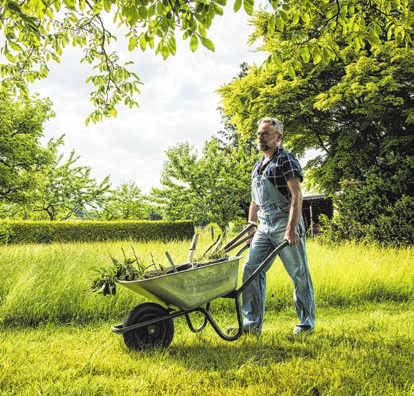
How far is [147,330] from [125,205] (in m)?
22.0

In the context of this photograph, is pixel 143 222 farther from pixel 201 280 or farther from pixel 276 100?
pixel 201 280

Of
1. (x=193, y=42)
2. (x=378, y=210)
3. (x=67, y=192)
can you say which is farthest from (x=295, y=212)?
(x=67, y=192)

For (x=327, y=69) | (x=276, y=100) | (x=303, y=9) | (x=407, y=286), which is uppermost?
(x=327, y=69)

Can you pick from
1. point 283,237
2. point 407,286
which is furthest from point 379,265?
point 283,237

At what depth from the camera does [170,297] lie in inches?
106

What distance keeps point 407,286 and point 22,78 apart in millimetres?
6327

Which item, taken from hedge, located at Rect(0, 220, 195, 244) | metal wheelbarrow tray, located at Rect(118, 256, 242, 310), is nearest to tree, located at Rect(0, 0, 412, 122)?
metal wheelbarrow tray, located at Rect(118, 256, 242, 310)

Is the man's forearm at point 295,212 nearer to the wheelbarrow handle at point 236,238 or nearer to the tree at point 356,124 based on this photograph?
the wheelbarrow handle at point 236,238

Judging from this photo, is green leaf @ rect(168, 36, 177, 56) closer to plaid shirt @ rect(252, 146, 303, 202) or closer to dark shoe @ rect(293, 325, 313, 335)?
plaid shirt @ rect(252, 146, 303, 202)

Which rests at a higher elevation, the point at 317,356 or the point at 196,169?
the point at 196,169

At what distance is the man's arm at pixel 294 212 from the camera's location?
3.09 meters

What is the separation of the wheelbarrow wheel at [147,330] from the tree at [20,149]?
9806 millimetres

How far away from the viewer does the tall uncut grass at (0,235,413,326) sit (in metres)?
4.32

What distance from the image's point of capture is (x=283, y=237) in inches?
130
